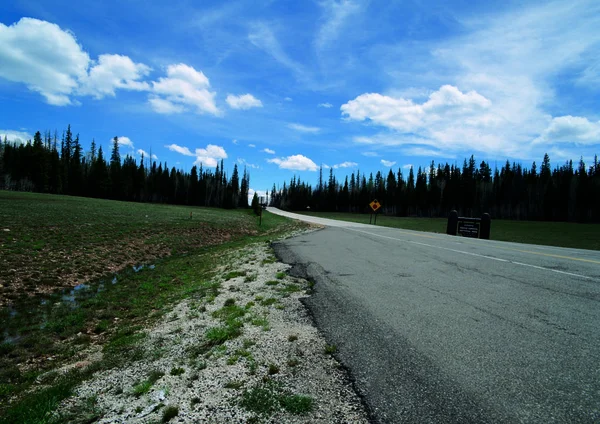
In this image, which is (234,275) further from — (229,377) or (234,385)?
(234,385)

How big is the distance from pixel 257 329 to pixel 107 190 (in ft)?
303

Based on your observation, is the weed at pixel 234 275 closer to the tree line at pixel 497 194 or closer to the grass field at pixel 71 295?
the grass field at pixel 71 295

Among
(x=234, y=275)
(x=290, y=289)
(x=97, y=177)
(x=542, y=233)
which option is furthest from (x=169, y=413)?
(x=97, y=177)

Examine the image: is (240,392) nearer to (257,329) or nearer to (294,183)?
(257,329)

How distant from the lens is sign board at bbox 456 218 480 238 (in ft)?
78.7

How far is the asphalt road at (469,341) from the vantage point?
2834mm

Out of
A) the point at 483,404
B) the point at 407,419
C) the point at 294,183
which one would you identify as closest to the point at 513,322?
the point at 483,404

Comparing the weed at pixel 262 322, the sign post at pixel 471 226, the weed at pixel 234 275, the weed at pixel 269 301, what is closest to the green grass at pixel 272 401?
the weed at pixel 262 322

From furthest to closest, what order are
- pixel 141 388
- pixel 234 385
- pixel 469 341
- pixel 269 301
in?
pixel 269 301 → pixel 469 341 → pixel 141 388 → pixel 234 385

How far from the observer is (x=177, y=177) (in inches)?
4545

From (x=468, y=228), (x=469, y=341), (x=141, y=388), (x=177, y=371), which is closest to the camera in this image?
(x=141, y=388)

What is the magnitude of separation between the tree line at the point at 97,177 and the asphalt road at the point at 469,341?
85.0 meters

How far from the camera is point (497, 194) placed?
9106 cm

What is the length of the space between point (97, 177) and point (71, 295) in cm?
8646
